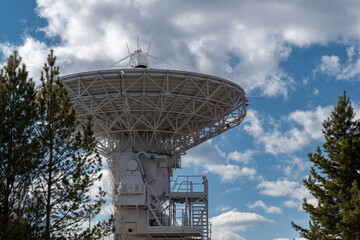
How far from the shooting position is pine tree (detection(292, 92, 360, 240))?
64.2 feet

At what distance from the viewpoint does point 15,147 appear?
18469 mm

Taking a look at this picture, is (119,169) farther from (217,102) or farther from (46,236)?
(46,236)

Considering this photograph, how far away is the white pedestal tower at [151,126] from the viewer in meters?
30.0

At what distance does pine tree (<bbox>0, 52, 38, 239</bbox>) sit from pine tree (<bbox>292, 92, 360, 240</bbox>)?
35.2 ft

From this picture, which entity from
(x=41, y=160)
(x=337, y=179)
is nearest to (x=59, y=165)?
(x=41, y=160)

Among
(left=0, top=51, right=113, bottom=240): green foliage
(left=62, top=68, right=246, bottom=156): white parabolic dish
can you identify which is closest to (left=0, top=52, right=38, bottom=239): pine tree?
(left=0, top=51, right=113, bottom=240): green foliage

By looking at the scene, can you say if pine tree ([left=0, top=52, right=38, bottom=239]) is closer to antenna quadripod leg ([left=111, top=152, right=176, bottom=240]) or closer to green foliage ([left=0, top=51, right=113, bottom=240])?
green foliage ([left=0, top=51, right=113, bottom=240])

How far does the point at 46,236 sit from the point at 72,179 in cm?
233

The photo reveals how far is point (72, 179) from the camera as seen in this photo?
19.2m

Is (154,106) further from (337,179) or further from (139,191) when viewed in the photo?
(337,179)

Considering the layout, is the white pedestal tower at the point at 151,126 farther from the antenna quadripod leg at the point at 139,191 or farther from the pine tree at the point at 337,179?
the pine tree at the point at 337,179

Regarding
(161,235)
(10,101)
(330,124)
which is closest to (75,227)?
(10,101)

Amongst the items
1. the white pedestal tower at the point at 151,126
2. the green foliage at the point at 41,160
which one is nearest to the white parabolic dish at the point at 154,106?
the white pedestal tower at the point at 151,126

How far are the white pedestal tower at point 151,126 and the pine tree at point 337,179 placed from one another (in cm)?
1051
